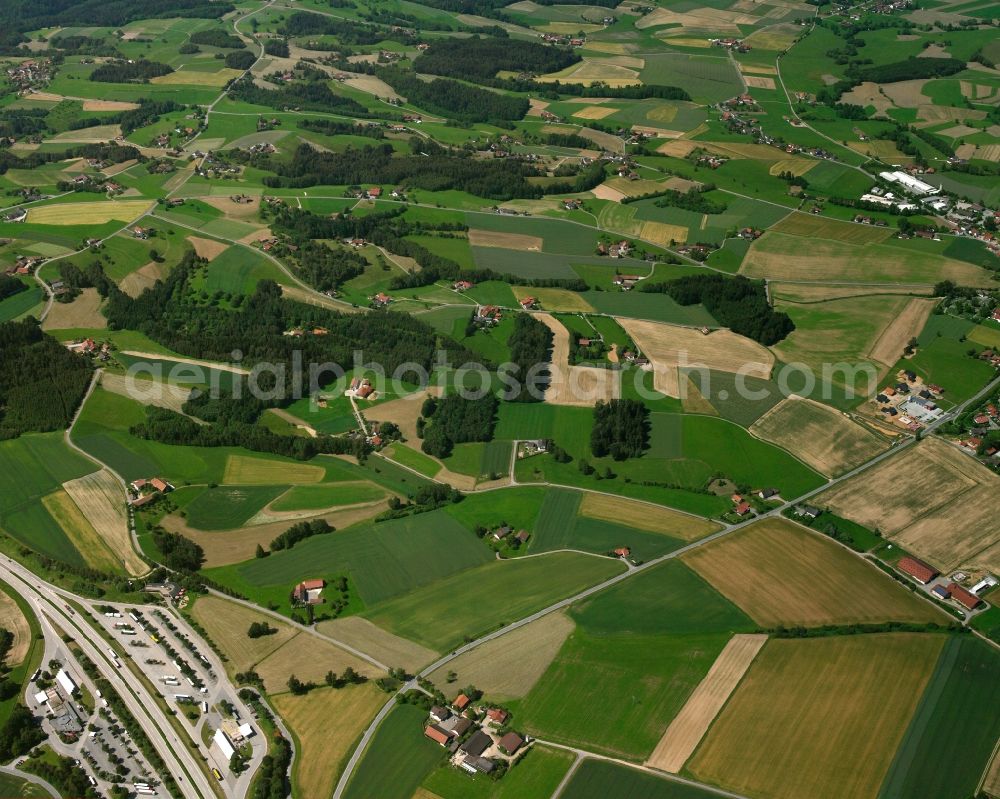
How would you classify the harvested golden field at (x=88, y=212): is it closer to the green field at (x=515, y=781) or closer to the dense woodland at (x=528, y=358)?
the dense woodland at (x=528, y=358)

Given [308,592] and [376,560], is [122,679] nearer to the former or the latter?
[308,592]

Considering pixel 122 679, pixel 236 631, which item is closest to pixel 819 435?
pixel 236 631

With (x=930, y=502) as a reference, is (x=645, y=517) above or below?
below

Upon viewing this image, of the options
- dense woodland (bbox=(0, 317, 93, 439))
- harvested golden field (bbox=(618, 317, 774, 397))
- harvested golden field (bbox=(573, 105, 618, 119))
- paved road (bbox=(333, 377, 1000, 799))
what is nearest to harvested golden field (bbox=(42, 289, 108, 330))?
dense woodland (bbox=(0, 317, 93, 439))

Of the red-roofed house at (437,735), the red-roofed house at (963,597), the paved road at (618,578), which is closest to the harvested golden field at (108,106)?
the paved road at (618,578)

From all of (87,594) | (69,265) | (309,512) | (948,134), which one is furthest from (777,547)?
(948,134)
